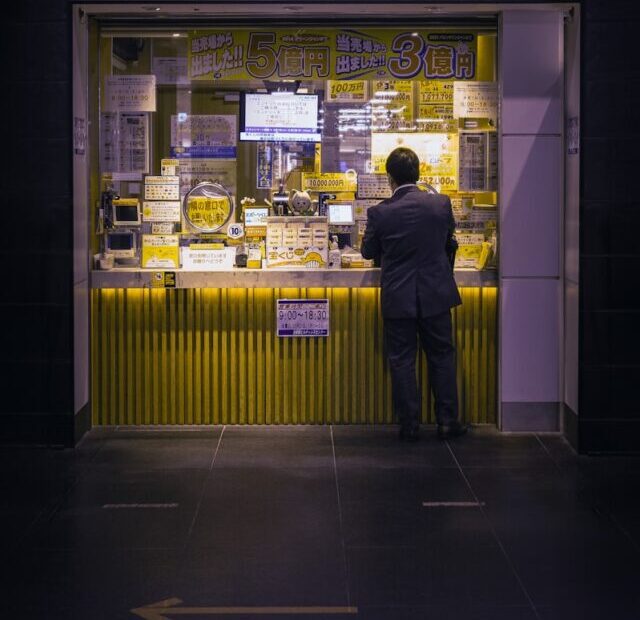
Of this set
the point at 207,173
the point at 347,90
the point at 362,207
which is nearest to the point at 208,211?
the point at 207,173

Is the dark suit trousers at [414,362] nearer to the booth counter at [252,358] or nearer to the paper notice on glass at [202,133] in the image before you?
the booth counter at [252,358]

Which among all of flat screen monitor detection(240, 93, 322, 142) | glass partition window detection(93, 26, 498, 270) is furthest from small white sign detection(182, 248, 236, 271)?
flat screen monitor detection(240, 93, 322, 142)

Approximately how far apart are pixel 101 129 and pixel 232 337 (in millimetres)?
1750

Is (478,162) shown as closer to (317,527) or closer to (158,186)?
(158,186)

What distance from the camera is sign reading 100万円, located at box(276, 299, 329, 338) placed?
867cm

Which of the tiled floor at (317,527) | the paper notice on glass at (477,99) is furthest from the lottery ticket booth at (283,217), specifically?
the tiled floor at (317,527)

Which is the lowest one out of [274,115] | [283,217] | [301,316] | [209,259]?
[301,316]

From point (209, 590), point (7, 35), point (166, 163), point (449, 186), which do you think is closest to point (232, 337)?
point (166, 163)

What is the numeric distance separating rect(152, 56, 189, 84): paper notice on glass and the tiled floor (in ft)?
8.16

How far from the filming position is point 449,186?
891cm

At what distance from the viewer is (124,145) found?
8.83 meters

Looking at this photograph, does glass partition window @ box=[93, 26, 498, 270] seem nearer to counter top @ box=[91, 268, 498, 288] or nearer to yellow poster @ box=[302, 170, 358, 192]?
yellow poster @ box=[302, 170, 358, 192]

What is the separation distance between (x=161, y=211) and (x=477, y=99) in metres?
2.38

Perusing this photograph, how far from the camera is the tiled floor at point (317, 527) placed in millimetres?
5359
